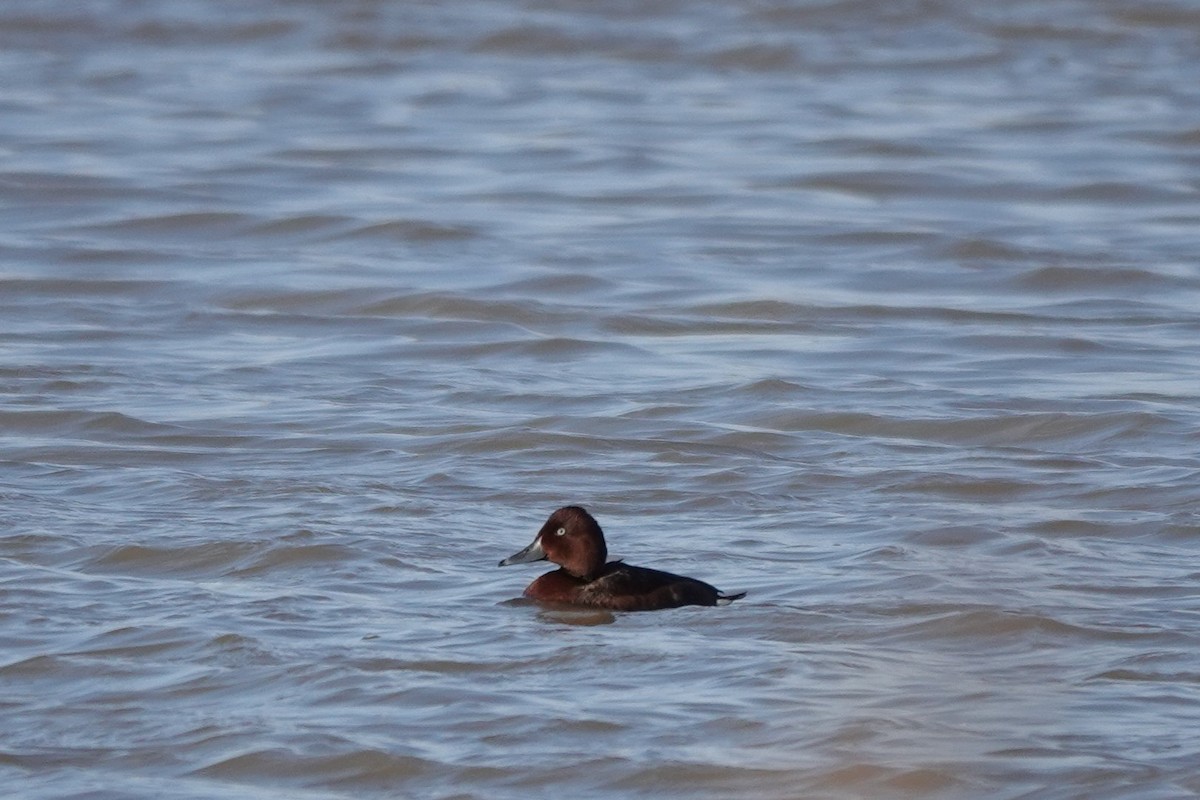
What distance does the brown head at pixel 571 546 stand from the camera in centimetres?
701

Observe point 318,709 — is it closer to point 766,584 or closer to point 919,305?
point 766,584

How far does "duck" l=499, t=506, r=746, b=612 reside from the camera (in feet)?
22.2

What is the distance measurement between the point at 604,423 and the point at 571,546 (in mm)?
2545

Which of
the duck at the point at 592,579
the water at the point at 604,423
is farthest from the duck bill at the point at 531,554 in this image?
the water at the point at 604,423

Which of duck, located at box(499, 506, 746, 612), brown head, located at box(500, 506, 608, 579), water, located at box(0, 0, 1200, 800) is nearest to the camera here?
water, located at box(0, 0, 1200, 800)

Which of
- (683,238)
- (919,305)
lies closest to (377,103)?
(683,238)

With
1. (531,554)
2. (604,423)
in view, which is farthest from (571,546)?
(604,423)

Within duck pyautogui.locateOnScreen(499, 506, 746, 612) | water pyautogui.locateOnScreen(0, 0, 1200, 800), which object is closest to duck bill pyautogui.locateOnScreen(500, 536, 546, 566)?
duck pyautogui.locateOnScreen(499, 506, 746, 612)

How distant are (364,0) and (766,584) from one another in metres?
18.1

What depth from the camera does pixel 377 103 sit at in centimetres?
1975

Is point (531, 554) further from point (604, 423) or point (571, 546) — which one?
point (604, 423)

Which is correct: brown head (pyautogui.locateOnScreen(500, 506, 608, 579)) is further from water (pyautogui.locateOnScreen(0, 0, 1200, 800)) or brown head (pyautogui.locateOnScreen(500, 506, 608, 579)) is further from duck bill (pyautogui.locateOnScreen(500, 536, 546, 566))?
water (pyautogui.locateOnScreen(0, 0, 1200, 800))

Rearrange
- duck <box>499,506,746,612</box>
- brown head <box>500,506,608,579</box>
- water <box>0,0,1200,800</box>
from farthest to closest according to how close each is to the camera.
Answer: brown head <box>500,506,608,579</box>, duck <box>499,506,746,612</box>, water <box>0,0,1200,800</box>

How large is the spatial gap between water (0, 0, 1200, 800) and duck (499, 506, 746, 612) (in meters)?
0.07
